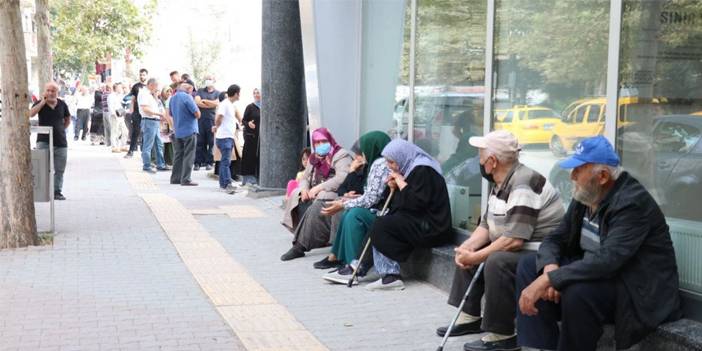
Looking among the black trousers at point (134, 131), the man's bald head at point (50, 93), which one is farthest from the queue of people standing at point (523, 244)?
the black trousers at point (134, 131)

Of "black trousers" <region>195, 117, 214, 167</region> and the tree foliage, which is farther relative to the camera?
the tree foliage

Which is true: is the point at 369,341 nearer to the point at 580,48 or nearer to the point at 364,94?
the point at 580,48

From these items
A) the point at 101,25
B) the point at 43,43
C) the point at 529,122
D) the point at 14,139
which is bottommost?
the point at 14,139

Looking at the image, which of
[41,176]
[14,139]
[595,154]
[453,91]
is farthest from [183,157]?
[595,154]

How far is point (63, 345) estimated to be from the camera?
17.6ft

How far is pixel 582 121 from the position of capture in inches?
228

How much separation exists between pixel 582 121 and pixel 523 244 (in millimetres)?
1029

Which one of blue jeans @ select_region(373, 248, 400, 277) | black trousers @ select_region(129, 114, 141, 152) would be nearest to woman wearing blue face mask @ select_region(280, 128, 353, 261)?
blue jeans @ select_region(373, 248, 400, 277)

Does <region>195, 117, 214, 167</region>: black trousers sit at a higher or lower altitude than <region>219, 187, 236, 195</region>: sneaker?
higher

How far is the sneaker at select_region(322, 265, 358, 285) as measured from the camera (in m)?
7.21

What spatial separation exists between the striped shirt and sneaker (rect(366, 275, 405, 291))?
162 cm

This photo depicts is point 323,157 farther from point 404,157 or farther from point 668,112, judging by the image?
point 668,112

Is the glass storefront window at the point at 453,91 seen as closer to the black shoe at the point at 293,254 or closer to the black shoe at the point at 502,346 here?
the black shoe at the point at 293,254

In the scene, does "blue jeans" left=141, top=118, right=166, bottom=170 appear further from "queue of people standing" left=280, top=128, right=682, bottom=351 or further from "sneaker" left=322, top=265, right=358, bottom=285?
"sneaker" left=322, top=265, right=358, bottom=285
